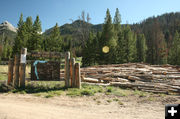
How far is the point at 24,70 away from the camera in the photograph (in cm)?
850

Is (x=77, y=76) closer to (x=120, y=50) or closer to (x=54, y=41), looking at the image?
(x=120, y=50)

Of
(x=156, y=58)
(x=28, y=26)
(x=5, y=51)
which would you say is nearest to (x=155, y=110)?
(x=28, y=26)

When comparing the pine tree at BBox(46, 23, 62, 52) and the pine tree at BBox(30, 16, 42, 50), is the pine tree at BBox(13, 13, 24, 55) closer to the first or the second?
the pine tree at BBox(30, 16, 42, 50)

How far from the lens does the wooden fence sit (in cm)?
845

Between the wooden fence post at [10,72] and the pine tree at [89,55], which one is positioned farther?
the pine tree at [89,55]

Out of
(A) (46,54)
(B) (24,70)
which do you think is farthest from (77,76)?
(B) (24,70)

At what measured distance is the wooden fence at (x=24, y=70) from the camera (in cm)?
845

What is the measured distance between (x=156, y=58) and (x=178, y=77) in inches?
1273

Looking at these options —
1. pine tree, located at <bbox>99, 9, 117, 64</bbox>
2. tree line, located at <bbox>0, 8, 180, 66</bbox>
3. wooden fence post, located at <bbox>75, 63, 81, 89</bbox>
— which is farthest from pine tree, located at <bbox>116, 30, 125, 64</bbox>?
wooden fence post, located at <bbox>75, 63, 81, 89</bbox>

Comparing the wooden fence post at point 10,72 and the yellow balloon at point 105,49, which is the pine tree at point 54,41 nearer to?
the yellow balloon at point 105,49

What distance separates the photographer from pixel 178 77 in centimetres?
1445

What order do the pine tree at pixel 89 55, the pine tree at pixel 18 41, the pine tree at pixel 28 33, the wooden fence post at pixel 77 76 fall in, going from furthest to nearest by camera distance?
the pine tree at pixel 28 33 → the pine tree at pixel 18 41 → the pine tree at pixel 89 55 → the wooden fence post at pixel 77 76

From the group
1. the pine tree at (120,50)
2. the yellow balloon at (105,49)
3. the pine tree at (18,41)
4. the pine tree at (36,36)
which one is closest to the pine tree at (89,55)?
the yellow balloon at (105,49)

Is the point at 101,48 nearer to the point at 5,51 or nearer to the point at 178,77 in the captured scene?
the point at 178,77
